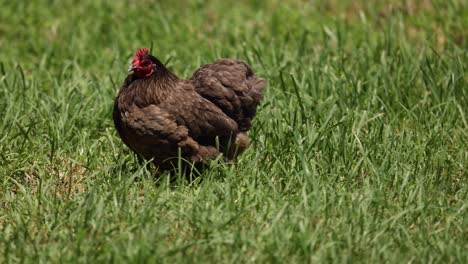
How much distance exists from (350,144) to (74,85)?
89.1 inches

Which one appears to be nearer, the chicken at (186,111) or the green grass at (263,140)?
the green grass at (263,140)

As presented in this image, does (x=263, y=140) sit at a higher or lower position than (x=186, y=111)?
lower

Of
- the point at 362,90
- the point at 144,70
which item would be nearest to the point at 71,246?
the point at 144,70

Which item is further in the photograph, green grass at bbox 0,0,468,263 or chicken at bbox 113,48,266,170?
chicken at bbox 113,48,266,170

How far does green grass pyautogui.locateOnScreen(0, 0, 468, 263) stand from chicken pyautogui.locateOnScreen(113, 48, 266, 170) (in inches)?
6.5

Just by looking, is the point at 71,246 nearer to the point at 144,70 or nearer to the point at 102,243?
the point at 102,243

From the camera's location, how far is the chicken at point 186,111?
17.7 feet

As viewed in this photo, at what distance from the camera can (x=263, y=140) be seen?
5.86m

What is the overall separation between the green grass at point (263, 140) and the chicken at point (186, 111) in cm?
17

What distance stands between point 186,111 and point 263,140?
622 millimetres

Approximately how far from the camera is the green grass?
4.50 metres

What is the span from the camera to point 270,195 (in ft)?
16.6

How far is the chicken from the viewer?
213 inches

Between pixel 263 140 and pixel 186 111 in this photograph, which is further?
pixel 263 140
